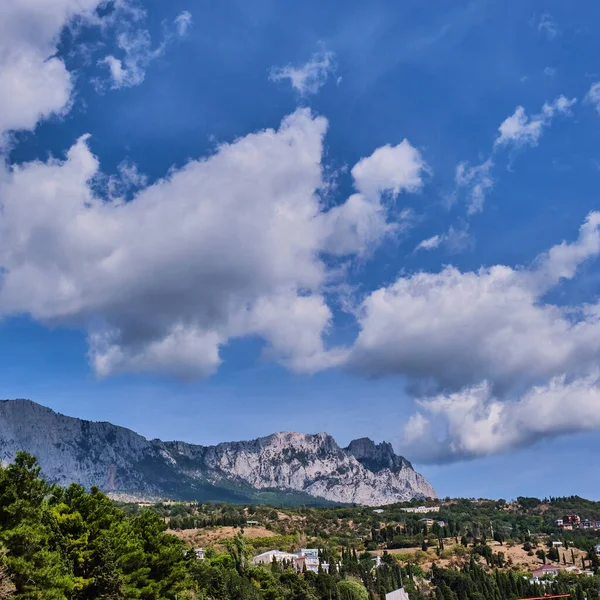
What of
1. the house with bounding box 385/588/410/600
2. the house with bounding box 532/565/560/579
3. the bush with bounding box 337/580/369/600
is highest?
the house with bounding box 532/565/560/579

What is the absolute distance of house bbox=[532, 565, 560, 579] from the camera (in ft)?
575

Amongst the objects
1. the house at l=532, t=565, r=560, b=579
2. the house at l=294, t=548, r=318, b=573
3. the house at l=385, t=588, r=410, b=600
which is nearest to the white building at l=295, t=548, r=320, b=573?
the house at l=294, t=548, r=318, b=573

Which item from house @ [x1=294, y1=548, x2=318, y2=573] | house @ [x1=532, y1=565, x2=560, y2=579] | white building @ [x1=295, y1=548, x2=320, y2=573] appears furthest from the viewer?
house @ [x1=532, y1=565, x2=560, y2=579]

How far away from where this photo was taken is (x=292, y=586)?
104m

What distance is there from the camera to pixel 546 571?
589 feet

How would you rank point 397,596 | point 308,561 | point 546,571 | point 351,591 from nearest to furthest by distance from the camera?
point 351,591 → point 397,596 → point 308,561 → point 546,571

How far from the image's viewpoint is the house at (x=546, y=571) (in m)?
175

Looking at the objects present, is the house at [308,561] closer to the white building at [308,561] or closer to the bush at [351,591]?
the white building at [308,561]

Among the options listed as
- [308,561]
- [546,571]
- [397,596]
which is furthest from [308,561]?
[546,571]

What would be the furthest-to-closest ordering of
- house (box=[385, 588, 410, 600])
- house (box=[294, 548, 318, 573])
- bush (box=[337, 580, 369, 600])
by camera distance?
house (box=[294, 548, 318, 573])
house (box=[385, 588, 410, 600])
bush (box=[337, 580, 369, 600])

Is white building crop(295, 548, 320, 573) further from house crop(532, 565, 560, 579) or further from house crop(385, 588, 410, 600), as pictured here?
house crop(532, 565, 560, 579)

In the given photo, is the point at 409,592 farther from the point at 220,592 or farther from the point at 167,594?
the point at 167,594

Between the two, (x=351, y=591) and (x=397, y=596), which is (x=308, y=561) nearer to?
(x=397, y=596)

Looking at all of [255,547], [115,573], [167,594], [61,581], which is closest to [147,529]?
[167,594]
